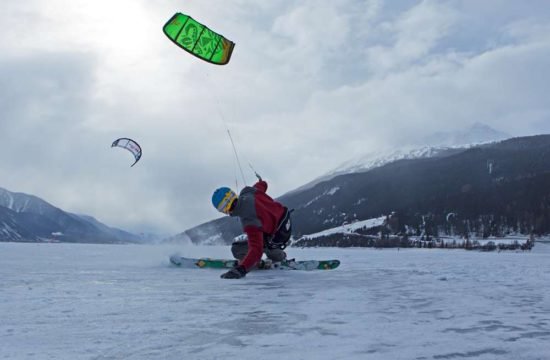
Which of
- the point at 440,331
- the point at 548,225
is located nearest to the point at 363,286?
the point at 440,331

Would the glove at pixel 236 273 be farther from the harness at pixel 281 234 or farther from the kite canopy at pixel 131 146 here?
the kite canopy at pixel 131 146

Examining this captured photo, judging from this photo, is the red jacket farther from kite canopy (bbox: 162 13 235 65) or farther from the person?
kite canopy (bbox: 162 13 235 65)

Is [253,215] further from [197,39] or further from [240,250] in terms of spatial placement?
[197,39]

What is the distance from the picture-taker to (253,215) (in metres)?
12.3

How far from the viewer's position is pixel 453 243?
13562 centimetres

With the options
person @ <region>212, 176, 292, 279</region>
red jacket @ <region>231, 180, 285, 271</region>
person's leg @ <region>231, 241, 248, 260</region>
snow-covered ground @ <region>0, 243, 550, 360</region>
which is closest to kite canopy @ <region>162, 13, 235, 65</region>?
person @ <region>212, 176, 292, 279</region>

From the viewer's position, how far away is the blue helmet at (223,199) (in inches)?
482

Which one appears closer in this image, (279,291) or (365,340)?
(365,340)

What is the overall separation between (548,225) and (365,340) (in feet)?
499

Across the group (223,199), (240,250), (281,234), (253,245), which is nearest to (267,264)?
(240,250)

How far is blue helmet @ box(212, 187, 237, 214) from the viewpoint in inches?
482

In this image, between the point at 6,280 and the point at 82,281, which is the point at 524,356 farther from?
the point at 6,280

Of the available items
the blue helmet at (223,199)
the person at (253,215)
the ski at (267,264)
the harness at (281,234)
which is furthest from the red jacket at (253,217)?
the ski at (267,264)

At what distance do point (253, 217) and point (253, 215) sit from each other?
0.06 meters
